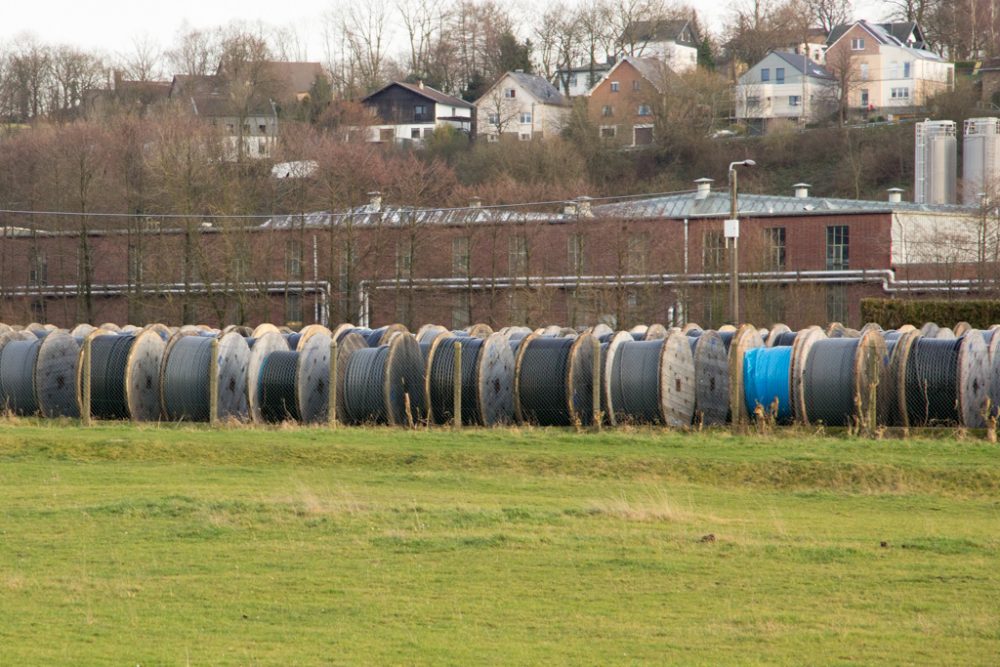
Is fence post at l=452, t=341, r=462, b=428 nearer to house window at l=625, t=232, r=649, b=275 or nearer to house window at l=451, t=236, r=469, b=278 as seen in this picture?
house window at l=625, t=232, r=649, b=275

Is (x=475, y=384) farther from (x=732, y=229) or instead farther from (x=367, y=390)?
(x=732, y=229)

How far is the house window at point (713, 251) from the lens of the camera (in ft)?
177

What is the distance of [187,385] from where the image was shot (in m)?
25.2

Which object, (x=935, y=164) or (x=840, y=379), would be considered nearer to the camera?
(x=840, y=379)

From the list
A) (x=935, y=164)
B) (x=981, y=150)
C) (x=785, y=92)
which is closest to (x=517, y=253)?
(x=935, y=164)

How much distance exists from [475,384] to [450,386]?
0.45 metres

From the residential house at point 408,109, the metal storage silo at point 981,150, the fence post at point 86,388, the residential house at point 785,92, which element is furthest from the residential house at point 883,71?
the fence post at point 86,388

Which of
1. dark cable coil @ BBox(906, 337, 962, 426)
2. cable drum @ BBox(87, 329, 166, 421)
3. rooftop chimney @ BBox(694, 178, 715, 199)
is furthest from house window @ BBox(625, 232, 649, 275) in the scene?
dark cable coil @ BBox(906, 337, 962, 426)

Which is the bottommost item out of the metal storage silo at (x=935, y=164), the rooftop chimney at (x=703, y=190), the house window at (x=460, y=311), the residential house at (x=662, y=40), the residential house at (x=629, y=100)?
the house window at (x=460, y=311)

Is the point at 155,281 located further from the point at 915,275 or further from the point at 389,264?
the point at 915,275

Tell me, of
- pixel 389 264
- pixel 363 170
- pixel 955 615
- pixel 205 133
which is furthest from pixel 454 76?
pixel 955 615

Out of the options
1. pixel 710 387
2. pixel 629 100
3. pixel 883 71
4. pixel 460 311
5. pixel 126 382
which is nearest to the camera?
pixel 710 387

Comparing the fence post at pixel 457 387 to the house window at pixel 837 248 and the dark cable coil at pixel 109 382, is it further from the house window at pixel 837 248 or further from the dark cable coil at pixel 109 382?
the house window at pixel 837 248

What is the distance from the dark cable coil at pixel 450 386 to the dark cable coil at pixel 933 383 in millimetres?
7288
